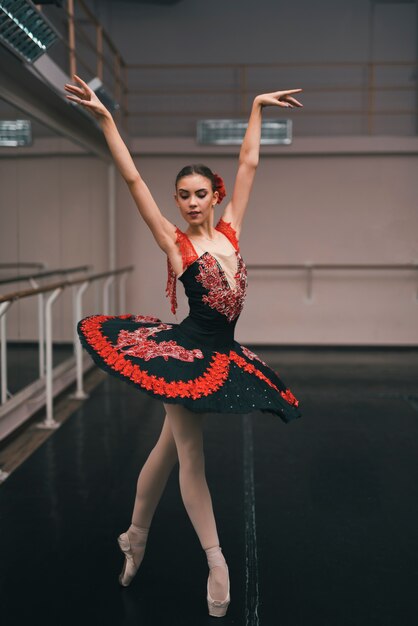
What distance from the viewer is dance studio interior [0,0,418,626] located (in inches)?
79.1

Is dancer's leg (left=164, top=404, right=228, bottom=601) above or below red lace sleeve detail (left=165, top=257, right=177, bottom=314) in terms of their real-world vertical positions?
below

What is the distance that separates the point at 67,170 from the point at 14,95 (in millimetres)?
1397

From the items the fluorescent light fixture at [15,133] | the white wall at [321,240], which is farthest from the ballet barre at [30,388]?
the white wall at [321,240]

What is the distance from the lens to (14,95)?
151 inches

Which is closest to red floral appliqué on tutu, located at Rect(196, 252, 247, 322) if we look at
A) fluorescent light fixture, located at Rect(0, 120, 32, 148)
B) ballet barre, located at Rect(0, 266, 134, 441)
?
ballet barre, located at Rect(0, 266, 134, 441)

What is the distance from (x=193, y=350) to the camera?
185 centimetres

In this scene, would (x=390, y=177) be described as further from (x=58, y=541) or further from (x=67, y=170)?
(x=58, y=541)

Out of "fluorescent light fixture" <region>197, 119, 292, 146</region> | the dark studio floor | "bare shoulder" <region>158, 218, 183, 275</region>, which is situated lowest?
the dark studio floor

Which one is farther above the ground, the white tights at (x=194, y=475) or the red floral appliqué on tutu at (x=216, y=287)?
the red floral appliqué on tutu at (x=216, y=287)

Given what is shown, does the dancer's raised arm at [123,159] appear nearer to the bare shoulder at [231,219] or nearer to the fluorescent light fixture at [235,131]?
the bare shoulder at [231,219]

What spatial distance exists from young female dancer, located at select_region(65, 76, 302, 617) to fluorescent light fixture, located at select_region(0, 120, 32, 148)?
2.08 metres

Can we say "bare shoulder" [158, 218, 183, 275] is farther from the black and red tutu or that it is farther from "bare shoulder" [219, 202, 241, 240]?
"bare shoulder" [219, 202, 241, 240]

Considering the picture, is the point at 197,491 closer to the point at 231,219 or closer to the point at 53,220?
the point at 231,219

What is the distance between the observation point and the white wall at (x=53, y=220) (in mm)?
3879
